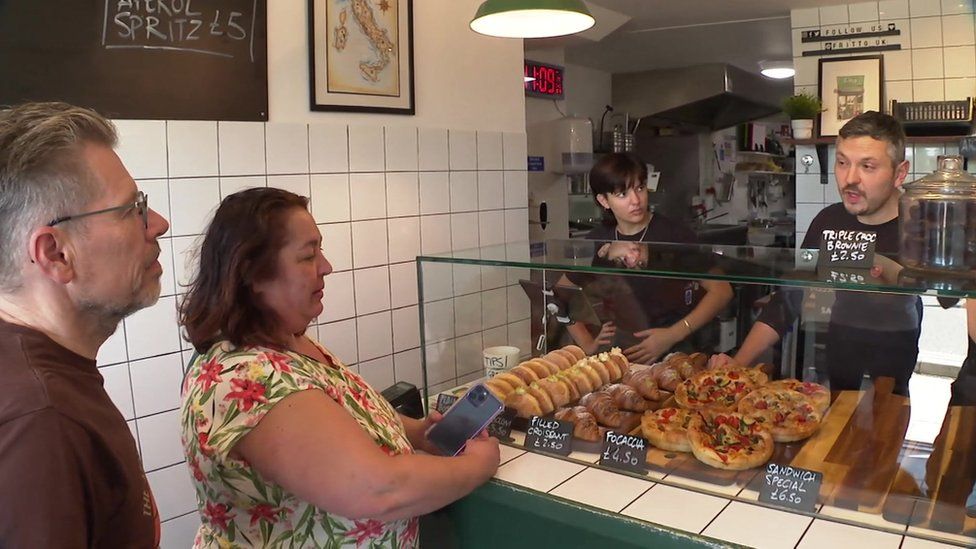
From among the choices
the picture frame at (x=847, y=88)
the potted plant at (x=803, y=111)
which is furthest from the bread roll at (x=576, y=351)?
the picture frame at (x=847, y=88)

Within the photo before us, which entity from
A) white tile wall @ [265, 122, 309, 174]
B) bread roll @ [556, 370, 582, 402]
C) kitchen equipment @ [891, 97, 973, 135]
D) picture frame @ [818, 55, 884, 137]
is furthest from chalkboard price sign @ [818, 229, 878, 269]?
picture frame @ [818, 55, 884, 137]

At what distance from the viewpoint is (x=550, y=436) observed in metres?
1.53

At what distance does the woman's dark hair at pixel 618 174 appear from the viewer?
2.84m

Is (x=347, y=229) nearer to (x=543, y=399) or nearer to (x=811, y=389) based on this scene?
(x=543, y=399)

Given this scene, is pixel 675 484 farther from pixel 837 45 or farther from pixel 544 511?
pixel 837 45

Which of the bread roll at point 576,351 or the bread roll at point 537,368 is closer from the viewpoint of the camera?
the bread roll at point 537,368

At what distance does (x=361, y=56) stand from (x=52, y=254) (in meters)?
2.18

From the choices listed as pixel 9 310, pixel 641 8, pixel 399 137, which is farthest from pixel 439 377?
pixel 641 8

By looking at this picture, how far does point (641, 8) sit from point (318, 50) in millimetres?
2647

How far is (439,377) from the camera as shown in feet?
6.40

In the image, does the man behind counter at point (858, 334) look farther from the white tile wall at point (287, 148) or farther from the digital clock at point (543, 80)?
the digital clock at point (543, 80)

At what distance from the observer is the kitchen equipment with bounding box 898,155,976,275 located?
1.29 metres

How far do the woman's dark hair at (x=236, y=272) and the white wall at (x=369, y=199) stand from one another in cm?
63

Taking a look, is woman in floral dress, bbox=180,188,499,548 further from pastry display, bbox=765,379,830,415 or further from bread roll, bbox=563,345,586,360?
pastry display, bbox=765,379,830,415
